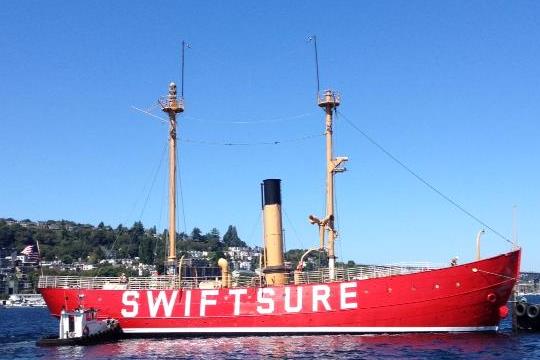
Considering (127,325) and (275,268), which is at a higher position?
(275,268)

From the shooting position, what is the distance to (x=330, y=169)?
119ft

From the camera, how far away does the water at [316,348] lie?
25812mm

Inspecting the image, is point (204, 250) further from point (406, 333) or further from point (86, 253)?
point (406, 333)

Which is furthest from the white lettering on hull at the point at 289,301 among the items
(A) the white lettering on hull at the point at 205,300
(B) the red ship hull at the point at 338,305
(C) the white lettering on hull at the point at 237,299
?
(A) the white lettering on hull at the point at 205,300

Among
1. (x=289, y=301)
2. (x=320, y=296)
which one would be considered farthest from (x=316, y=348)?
(x=289, y=301)

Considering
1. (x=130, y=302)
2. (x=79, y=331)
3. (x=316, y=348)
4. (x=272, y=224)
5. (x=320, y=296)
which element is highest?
(x=272, y=224)

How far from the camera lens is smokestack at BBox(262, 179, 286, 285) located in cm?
3553

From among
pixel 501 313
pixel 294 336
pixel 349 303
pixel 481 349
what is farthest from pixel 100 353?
pixel 501 313

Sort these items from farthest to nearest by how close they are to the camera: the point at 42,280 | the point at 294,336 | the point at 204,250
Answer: the point at 204,250, the point at 42,280, the point at 294,336

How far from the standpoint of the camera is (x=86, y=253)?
563 ft

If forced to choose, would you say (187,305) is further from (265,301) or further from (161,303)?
(265,301)

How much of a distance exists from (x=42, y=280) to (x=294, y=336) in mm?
16029

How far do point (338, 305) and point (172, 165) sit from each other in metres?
14.3

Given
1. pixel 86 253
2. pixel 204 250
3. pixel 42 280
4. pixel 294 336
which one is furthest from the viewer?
pixel 204 250
